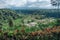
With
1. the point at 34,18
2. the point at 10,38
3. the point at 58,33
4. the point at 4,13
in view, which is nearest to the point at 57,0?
the point at 34,18

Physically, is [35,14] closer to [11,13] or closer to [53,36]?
[11,13]

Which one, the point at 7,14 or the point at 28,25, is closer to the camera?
the point at 28,25

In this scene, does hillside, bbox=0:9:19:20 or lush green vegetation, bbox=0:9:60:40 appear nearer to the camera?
lush green vegetation, bbox=0:9:60:40

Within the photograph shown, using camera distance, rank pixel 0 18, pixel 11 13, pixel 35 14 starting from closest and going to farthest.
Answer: pixel 0 18, pixel 11 13, pixel 35 14

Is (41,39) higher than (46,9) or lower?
higher

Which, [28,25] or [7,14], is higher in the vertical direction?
[7,14]

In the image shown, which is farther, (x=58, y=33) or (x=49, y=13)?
(x=49, y=13)

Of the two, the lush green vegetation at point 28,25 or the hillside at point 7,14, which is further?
the hillside at point 7,14

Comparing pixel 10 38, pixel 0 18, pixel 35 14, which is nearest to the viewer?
pixel 10 38
